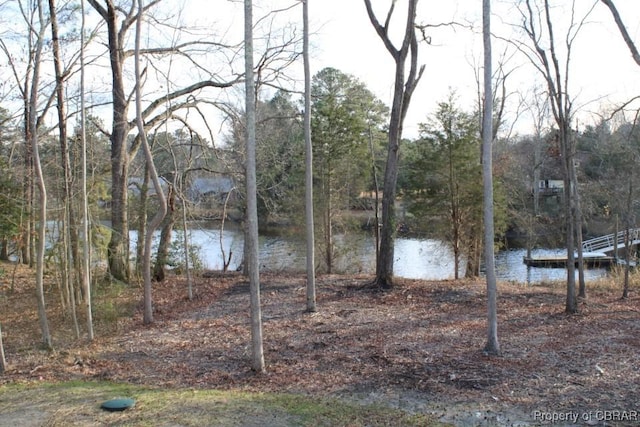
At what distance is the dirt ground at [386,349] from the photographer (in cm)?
534

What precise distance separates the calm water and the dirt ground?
6.27 meters

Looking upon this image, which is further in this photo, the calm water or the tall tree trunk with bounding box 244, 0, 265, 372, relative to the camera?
the calm water

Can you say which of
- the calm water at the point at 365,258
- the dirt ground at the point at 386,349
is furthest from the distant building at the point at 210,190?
the dirt ground at the point at 386,349

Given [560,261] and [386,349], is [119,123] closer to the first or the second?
[386,349]

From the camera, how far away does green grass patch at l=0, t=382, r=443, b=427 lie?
4745 millimetres

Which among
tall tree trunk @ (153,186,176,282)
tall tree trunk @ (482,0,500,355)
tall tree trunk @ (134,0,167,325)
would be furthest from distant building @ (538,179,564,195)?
tall tree trunk @ (134,0,167,325)

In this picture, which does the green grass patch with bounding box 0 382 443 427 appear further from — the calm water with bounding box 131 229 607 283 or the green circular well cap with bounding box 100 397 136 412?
the calm water with bounding box 131 229 607 283

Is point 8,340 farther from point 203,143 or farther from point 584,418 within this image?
point 584,418

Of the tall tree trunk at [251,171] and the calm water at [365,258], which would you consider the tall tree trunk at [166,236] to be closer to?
the calm water at [365,258]

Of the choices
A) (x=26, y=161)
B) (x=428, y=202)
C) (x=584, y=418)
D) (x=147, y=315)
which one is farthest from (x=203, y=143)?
(x=584, y=418)

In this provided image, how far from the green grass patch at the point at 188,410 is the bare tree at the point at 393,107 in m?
7.36

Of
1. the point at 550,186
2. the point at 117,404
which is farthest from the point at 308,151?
the point at 550,186

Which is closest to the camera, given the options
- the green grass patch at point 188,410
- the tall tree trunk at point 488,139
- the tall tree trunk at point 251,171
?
the green grass patch at point 188,410

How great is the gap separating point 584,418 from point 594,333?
3.76 meters
